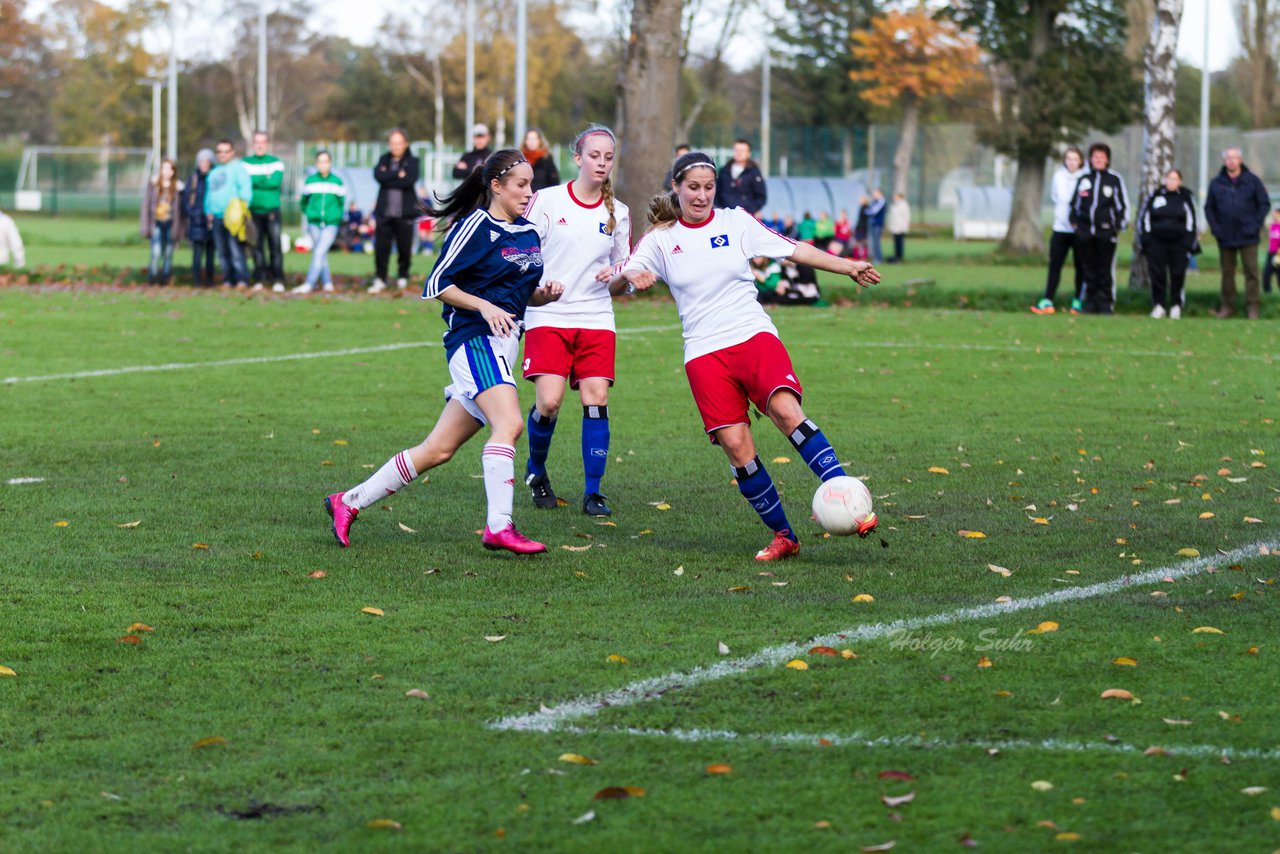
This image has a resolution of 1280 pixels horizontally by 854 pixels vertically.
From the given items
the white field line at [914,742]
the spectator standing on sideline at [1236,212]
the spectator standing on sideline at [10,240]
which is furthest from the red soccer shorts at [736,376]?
the spectator standing on sideline at [1236,212]

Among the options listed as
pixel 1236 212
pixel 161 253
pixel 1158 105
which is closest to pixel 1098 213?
pixel 1236 212

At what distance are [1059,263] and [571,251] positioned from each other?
14375 millimetres

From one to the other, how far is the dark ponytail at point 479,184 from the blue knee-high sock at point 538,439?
5.49 ft

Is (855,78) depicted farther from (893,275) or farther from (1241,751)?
(1241,751)

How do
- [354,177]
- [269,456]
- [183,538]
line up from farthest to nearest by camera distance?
[354,177] → [269,456] → [183,538]

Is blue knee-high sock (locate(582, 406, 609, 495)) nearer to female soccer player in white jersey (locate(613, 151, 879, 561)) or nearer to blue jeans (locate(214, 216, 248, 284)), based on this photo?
female soccer player in white jersey (locate(613, 151, 879, 561))

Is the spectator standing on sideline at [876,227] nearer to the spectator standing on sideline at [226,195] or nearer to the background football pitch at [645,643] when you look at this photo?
the spectator standing on sideline at [226,195]

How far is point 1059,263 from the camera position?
22.0 m

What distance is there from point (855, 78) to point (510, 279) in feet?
184

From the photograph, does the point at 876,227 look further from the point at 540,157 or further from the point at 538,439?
the point at 538,439

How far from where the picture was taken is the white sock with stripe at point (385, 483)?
7.64 metres

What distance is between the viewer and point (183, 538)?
7766 millimetres

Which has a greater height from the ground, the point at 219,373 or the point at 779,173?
the point at 779,173

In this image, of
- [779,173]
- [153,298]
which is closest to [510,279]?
[153,298]
